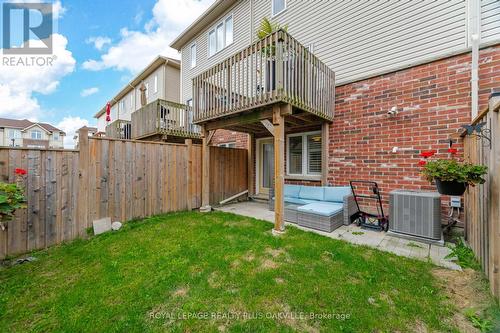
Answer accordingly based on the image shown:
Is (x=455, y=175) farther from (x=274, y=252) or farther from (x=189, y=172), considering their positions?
(x=189, y=172)

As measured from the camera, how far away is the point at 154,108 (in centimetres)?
880

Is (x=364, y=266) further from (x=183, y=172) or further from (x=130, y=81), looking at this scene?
(x=130, y=81)

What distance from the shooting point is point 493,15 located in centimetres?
415

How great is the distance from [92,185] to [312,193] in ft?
17.4

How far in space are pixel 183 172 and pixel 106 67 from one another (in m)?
14.9

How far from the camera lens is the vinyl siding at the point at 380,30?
4512 mm

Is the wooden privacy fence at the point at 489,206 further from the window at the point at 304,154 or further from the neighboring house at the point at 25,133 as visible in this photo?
the neighboring house at the point at 25,133

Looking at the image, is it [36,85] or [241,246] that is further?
[36,85]

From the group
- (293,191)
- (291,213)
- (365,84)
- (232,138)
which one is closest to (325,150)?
(293,191)

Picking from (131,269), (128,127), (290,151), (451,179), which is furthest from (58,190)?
(128,127)

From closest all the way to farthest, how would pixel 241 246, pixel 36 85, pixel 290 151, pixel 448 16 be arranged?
pixel 241 246 < pixel 448 16 < pixel 290 151 < pixel 36 85

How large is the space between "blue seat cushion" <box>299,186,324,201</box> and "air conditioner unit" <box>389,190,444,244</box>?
1.71 m

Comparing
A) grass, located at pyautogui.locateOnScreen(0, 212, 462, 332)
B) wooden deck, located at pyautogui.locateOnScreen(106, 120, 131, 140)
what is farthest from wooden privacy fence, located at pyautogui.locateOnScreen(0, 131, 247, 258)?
wooden deck, located at pyautogui.locateOnScreen(106, 120, 131, 140)

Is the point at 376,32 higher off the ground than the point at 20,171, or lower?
higher
